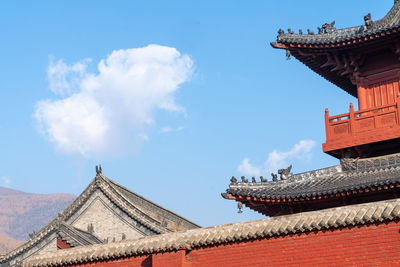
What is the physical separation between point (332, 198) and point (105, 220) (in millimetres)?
15253

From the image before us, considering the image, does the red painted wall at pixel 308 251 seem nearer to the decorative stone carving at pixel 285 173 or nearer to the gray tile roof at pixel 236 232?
the gray tile roof at pixel 236 232

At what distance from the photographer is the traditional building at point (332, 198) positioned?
10.9 metres

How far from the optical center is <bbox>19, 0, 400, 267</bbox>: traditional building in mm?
10891

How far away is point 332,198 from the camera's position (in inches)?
647

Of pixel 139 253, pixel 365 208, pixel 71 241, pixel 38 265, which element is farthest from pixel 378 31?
pixel 71 241

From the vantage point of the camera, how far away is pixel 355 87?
20.8m

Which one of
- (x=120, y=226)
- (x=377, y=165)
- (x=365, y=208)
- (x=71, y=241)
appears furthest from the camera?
(x=120, y=226)

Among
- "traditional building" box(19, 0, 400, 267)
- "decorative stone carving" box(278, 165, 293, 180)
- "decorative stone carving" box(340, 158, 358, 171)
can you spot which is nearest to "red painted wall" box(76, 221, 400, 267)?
"traditional building" box(19, 0, 400, 267)

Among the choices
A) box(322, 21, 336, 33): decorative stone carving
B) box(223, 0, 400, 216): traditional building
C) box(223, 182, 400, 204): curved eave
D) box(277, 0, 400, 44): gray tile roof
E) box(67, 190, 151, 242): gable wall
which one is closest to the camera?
box(223, 182, 400, 204): curved eave

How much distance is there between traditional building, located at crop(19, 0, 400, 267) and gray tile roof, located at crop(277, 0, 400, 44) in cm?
3

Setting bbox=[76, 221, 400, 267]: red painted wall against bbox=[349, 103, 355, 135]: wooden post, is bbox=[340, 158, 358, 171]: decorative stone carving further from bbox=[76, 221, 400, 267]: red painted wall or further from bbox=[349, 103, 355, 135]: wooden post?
bbox=[76, 221, 400, 267]: red painted wall

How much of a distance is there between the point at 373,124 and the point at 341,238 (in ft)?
24.8

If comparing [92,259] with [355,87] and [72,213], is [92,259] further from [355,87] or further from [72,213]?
[72,213]

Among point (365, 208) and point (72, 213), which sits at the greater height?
point (72, 213)
